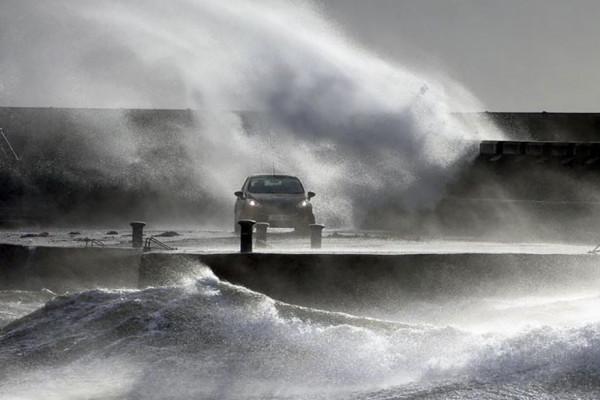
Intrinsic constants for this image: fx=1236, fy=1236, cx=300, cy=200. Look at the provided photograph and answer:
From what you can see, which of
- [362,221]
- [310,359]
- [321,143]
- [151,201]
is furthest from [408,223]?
[310,359]

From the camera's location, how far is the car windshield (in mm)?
24484

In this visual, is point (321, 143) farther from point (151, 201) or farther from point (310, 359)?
point (310, 359)

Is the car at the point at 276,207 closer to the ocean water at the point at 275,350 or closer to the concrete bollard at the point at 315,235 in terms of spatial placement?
the concrete bollard at the point at 315,235

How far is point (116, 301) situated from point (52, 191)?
2151 cm

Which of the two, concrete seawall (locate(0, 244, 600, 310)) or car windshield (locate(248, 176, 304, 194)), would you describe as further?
car windshield (locate(248, 176, 304, 194))

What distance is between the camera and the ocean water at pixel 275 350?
33.7 feet

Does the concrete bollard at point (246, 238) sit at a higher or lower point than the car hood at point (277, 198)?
lower

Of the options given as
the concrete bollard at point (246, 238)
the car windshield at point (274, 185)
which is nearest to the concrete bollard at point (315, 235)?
the concrete bollard at point (246, 238)

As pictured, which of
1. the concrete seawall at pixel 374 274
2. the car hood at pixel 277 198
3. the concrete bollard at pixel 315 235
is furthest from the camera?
the car hood at pixel 277 198

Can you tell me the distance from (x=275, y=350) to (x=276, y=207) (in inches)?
476

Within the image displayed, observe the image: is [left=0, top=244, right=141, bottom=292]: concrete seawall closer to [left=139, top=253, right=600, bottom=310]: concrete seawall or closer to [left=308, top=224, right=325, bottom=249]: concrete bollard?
[left=139, top=253, right=600, bottom=310]: concrete seawall

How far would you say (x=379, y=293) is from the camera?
49.2 ft

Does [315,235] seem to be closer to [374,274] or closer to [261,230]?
[261,230]

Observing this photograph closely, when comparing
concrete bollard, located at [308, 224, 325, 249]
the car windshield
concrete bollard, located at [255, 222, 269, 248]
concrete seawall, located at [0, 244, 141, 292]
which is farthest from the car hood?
concrete seawall, located at [0, 244, 141, 292]
